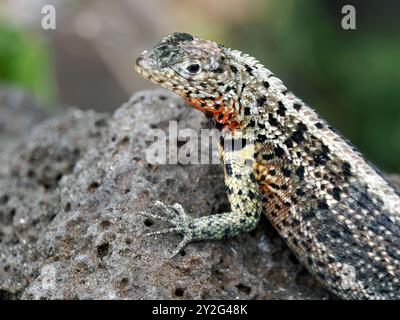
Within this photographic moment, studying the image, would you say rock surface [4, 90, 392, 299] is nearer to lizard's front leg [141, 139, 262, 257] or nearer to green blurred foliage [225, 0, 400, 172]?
lizard's front leg [141, 139, 262, 257]

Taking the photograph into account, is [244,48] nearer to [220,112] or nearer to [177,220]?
[220,112]

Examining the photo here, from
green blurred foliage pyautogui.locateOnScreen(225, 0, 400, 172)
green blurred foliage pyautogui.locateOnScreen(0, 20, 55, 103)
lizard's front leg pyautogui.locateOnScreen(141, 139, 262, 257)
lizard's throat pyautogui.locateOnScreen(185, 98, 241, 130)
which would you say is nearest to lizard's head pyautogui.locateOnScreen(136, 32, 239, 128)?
lizard's throat pyautogui.locateOnScreen(185, 98, 241, 130)

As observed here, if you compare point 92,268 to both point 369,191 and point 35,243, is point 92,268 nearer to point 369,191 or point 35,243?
point 35,243

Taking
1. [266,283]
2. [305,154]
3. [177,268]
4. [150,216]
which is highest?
[305,154]

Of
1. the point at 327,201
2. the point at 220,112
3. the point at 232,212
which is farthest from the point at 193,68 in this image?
the point at 327,201

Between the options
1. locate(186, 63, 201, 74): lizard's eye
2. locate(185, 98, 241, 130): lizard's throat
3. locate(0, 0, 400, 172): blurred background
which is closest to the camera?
locate(186, 63, 201, 74): lizard's eye

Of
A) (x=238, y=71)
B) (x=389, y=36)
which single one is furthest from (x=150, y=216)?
(x=389, y=36)
